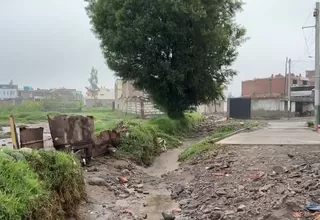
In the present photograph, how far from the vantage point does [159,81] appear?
18.1 metres

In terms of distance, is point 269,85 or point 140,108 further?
point 269,85

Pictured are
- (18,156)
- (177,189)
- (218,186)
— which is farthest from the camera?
(177,189)

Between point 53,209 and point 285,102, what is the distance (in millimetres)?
38737

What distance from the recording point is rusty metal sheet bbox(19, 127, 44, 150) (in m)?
7.36

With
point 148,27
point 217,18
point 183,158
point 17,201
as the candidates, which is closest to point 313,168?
point 183,158

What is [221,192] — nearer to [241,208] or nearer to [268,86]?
[241,208]

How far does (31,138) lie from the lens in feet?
25.2

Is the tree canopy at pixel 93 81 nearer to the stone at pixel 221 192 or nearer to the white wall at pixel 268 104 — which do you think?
the white wall at pixel 268 104

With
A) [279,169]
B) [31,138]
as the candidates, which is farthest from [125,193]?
[279,169]

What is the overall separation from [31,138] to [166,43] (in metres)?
A: 11.3

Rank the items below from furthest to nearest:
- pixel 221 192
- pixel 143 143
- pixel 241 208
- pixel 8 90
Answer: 1. pixel 8 90
2. pixel 143 143
3. pixel 221 192
4. pixel 241 208

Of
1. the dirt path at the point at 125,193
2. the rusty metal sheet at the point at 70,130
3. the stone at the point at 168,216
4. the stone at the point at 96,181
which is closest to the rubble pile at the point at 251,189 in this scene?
the stone at the point at 168,216

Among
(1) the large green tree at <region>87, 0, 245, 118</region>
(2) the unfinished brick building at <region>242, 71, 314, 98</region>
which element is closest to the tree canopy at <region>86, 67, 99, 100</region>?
(2) the unfinished brick building at <region>242, 71, 314, 98</region>

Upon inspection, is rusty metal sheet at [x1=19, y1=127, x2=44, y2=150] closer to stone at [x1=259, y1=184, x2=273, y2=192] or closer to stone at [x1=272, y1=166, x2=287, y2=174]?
stone at [x1=259, y1=184, x2=273, y2=192]
